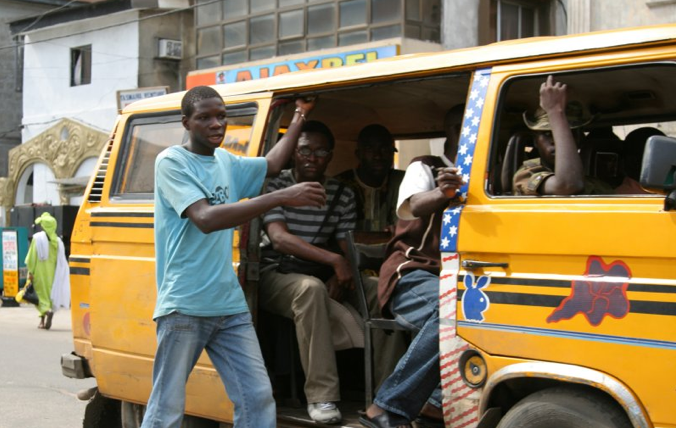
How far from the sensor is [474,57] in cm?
450

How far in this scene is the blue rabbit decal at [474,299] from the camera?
4184 millimetres

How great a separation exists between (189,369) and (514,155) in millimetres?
1764

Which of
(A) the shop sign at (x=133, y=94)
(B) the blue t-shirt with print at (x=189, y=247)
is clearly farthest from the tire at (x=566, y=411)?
(A) the shop sign at (x=133, y=94)

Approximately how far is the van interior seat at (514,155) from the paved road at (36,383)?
4.49 m

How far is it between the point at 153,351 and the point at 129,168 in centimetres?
124

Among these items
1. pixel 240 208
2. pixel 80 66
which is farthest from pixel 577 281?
pixel 80 66

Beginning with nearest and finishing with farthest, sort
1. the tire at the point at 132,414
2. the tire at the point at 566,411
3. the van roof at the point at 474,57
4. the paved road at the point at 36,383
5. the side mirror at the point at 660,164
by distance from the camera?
the side mirror at the point at 660,164 < the tire at the point at 566,411 < the van roof at the point at 474,57 < the tire at the point at 132,414 < the paved road at the point at 36,383

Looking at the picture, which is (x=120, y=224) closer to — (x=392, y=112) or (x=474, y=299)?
(x=392, y=112)

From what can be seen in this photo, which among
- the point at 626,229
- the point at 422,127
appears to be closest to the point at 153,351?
the point at 422,127

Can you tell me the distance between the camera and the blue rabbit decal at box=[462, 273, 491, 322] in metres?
4.18

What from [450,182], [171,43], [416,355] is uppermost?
[171,43]

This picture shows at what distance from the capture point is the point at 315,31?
723 inches

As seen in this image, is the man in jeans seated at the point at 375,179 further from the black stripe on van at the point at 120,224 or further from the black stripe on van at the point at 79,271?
the black stripe on van at the point at 79,271

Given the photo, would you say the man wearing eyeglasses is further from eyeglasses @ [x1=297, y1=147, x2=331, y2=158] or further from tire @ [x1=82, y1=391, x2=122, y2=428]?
tire @ [x1=82, y1=391, x2=122, y2=428]
